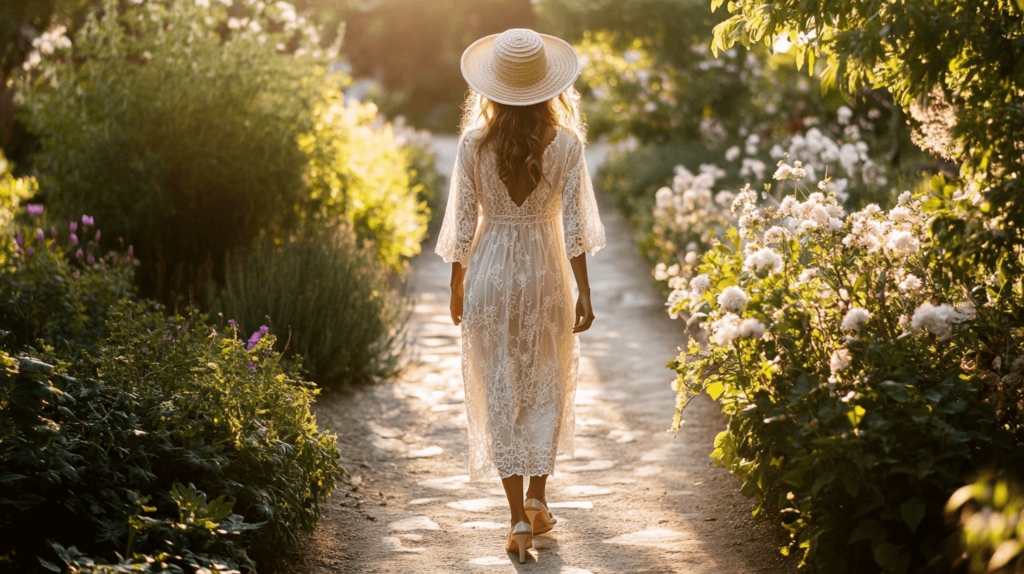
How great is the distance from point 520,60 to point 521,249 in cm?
73

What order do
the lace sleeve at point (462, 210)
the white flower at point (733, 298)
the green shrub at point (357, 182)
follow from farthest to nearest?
the green shrub at point (357, 182) < the lace sleeve at point (462, 210) < the white flower at point (733, 298)

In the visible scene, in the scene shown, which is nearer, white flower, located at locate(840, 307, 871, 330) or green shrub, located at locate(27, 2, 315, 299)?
white flower, located at locate(840, 307, 871, 330)

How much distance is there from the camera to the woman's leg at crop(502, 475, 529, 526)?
11.0 ft

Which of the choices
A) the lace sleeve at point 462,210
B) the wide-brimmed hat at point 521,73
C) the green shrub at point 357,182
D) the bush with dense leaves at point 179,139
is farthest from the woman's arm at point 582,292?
the green shrub at point 357,182

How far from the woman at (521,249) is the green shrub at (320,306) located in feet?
6.88

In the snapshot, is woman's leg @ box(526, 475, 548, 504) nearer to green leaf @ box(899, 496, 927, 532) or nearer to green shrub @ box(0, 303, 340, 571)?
green shrub @ box(0, 303, 340, 571)

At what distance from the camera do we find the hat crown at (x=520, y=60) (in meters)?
3.24

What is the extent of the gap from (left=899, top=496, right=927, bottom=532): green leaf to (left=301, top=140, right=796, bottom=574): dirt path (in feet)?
2.75

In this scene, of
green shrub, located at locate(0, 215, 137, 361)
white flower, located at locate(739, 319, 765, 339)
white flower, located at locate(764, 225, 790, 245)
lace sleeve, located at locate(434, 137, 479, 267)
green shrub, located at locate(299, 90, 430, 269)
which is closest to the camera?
white flower, located at locate(739, 319, 765, 339)

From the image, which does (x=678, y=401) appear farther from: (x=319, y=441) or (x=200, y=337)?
(x=200, y=337)

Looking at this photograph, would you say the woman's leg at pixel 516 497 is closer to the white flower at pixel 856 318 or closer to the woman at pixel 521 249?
the woman at pixel 521 249

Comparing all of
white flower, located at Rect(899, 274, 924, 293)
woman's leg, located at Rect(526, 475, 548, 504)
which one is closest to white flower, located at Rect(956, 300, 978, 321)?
white flower, located at Rect(899, 274, 924, 293)

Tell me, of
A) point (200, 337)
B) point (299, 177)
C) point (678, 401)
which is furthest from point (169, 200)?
point (678, 401)

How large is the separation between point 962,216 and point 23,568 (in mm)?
2954
